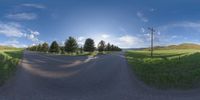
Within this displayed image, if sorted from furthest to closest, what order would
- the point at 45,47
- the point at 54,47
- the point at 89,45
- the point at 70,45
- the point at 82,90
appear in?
the point at 45,47
the point at 54,47
the point at 89,45
the point at 70,45
the point at 82,90

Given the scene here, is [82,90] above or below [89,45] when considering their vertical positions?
below

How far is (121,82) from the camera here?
20.1 metres

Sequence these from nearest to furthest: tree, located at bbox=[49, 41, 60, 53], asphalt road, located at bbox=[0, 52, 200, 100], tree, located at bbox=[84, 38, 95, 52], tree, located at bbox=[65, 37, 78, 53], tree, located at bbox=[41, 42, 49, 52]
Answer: asphalt road, located at bbox=[0, 52, 200, 100] → tree, located at bbox=[65, 37, 78, 53] → tree, located at bbox=[84, 38, 95, 52] → tree, located at bbox=[49, 41, 60, 53] → tree, located at bbox=[41, 42, 49, 52]

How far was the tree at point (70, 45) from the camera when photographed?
9085 centimetres

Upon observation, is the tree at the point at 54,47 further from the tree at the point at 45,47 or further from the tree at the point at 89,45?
the tree at the point at 45,47

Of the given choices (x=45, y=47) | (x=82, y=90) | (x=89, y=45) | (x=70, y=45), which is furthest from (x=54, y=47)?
(x=82, y=90)

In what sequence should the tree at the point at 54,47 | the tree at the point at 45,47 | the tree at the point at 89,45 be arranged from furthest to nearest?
the tree at the point at 45,47, the tree at the point at 54,47, the tree at the point at 89,45

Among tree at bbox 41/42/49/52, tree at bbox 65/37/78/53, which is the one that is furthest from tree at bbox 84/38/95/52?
tree at bbox 41/42/49/52

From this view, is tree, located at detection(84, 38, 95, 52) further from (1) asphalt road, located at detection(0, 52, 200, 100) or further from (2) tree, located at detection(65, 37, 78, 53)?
(1) asphalt road, located at detection(0, 52, 200, 100)

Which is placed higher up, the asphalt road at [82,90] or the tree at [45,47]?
the tree at [45,47]

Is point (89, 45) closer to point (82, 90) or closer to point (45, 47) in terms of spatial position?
point (45, 47)

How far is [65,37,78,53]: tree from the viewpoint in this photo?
3577 inches

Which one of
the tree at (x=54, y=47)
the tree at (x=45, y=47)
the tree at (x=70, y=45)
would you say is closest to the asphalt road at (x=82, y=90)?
the tree at (x=70, y=45)

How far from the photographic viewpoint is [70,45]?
91625 millimetres
